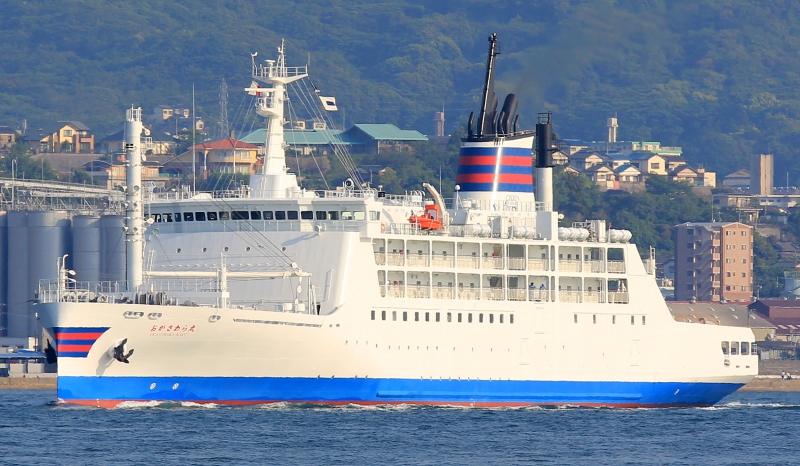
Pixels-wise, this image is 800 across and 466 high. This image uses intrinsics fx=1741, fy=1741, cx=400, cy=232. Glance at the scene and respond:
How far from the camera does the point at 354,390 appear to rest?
4500 centimetres

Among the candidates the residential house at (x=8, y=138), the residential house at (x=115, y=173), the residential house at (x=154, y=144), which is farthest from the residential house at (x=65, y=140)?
the residential house at (x=115, y=173)

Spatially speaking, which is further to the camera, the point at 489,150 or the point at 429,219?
the point at 489,150

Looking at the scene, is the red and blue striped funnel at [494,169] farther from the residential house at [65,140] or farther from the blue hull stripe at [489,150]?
the residential house at [65,140]

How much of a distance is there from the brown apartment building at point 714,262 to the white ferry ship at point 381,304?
191 feet

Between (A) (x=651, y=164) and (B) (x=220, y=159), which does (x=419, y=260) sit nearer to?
(B) (x=220, y=159)

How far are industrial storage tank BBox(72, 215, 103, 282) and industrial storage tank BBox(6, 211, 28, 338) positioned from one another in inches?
93.3

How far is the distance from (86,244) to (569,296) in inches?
1494

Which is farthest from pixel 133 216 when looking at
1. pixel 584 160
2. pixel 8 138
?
pixel 584 160

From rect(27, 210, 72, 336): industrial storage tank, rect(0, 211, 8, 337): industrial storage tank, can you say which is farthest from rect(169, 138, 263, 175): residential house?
rect(0, 211, 8, 337): industrial storage tank

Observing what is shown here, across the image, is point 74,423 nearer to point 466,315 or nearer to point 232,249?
point 232,249

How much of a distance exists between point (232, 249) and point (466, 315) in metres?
6.64

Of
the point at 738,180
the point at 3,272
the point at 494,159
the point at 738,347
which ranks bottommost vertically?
the point at 738,347

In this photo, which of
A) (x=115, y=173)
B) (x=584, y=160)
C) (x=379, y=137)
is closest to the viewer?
(x=115, y=173)

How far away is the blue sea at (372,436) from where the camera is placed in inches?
1459
